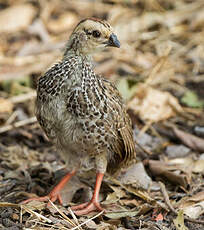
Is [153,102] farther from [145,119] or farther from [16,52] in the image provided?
[16,52]

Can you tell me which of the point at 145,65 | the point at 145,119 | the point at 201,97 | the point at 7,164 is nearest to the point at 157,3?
the point at 145,65

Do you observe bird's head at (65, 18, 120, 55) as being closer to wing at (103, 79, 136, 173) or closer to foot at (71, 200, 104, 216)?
wing at (103, 79, 136, 173)

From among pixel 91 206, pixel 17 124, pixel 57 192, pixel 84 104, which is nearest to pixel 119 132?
pixel 84 104

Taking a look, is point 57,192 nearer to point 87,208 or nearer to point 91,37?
point 87,208

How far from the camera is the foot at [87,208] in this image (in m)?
3.85

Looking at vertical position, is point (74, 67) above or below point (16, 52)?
above

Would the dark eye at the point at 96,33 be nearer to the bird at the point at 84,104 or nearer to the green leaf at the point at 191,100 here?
the bird at the point at 84,104

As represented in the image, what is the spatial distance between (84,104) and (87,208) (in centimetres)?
89

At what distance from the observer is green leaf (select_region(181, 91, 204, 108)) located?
19.2 ft

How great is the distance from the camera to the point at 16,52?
708 centimetres

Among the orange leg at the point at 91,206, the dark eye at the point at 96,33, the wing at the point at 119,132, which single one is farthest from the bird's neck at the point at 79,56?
the orange leg at the point at 91,206

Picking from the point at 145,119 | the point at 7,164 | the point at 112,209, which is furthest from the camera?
the point at 145,119

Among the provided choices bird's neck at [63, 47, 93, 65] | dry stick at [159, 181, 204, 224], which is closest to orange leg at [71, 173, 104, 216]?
dry stick at [159, 181, 204, 224]

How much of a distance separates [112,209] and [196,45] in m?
3.95
